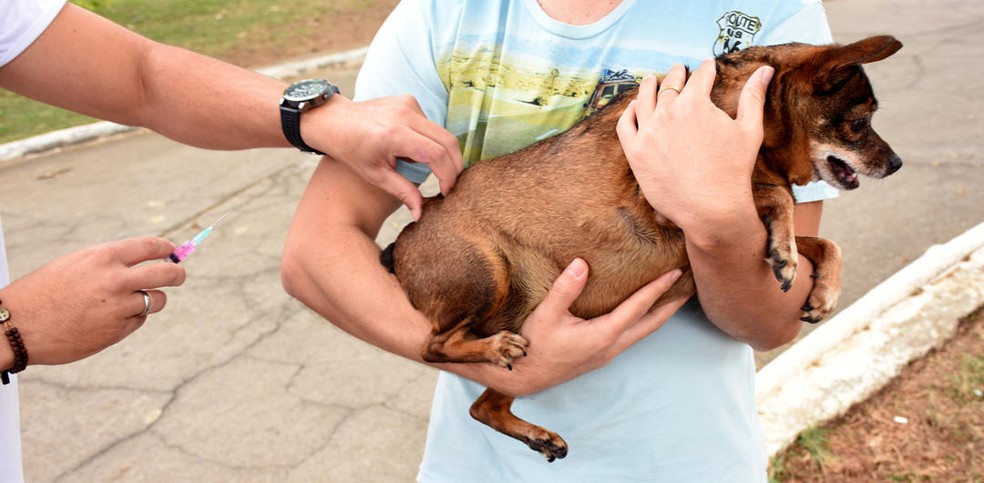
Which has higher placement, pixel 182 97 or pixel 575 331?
A: pixel 182 97

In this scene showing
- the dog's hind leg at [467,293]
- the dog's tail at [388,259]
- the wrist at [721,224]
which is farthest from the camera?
the dog's tail at [388,259]

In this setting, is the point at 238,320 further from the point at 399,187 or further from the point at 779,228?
the point at 779,228

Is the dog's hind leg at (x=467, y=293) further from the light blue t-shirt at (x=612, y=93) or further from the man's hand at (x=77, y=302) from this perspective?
the man's hand at (x=77, y=302)

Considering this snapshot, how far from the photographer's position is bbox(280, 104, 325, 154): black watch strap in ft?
5.90

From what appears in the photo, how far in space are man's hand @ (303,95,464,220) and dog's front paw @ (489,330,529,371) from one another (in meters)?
0.34

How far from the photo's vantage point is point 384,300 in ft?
6.08

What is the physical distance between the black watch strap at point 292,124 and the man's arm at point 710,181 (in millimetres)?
648

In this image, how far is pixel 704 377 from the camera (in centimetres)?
175

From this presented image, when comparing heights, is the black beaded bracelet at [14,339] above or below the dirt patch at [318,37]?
above

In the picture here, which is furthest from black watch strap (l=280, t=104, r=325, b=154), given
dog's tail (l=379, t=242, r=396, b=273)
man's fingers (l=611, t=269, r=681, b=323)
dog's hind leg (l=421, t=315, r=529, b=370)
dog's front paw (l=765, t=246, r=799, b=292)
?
dog's front paw (l=765, t=246, r=799, b=292)

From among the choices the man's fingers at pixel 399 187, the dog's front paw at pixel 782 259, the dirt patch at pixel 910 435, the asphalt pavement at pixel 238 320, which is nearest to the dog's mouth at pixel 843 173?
the dog's front paw at pixel 782 259

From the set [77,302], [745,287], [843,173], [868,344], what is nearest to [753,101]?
[745,287]

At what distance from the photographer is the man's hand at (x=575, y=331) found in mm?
1663

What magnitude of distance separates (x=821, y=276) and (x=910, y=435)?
190 centimetres
